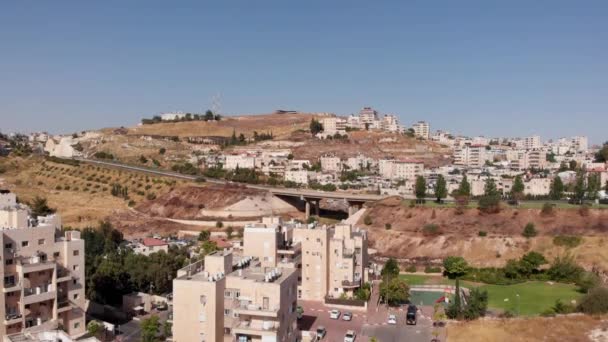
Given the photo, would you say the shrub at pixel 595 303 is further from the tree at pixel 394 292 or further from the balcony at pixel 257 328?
the balcony at pixel 257 328

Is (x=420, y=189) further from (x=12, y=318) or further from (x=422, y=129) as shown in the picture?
(x=422, y=129)

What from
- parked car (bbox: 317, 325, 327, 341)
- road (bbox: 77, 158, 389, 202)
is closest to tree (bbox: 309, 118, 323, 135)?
road (bbox: 77, 158, 389, 202)

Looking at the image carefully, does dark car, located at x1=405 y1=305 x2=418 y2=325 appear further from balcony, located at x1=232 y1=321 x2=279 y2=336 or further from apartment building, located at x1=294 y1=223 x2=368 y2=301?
balcony, located at x1=232 y1=321 x2=279 y2=336

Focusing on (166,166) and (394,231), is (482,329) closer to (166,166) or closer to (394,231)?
(394,231)

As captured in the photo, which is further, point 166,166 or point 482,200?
point 166,166

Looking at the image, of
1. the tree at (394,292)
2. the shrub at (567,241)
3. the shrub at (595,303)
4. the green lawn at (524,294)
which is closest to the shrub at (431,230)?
the green lawn at (524,294)

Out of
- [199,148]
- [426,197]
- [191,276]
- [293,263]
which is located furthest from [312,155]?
[191,276]

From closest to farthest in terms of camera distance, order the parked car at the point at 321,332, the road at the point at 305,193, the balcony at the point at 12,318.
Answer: the balcony at the point at 12,318 < the parked car at the point at 321,332 < the road at the point at 305,193
